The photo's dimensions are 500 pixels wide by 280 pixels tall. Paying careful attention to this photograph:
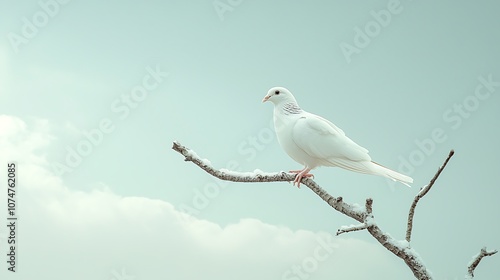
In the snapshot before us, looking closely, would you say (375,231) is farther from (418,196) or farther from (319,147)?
(319,147)

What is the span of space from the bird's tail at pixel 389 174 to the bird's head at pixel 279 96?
3.85 ft

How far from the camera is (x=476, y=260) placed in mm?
4820

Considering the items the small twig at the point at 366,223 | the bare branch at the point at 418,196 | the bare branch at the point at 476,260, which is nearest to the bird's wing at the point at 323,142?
the bare branch at the point at 418,196

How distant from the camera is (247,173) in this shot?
5.27 m

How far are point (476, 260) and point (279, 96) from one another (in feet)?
8.56

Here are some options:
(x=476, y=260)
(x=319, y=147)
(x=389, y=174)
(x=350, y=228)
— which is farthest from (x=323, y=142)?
(x=476, y=260)

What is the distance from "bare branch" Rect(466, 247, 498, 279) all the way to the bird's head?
2438mm

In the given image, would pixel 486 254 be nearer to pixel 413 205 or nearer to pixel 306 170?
pixel 413 205

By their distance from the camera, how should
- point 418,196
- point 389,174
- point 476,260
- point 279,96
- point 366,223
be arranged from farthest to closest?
point 279,96 → point 389,174 → point 476,260 → point 418,196 → point 366,223

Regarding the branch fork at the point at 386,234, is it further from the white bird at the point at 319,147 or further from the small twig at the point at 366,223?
the white bird at the point at 319,147

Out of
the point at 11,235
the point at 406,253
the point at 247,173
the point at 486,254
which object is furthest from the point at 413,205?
the point at 11,235

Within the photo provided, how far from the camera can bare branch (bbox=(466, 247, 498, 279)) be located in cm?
480

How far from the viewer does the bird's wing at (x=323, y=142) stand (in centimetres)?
541

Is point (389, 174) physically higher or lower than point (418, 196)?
higher
